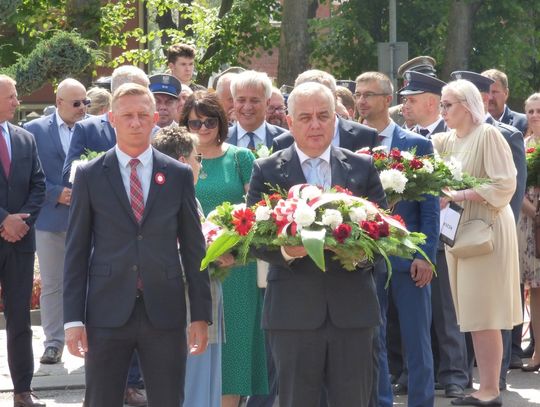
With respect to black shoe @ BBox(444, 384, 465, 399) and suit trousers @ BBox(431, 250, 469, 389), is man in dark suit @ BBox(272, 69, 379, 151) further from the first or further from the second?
black shoe @ BBox(444, 384, 465, 399)

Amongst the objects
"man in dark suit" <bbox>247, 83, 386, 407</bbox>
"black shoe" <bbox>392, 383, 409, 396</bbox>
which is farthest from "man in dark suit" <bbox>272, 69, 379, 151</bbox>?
"black shoe" <bbox>392, 383, 409, 396</bbox>

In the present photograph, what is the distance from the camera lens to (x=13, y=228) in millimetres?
9672

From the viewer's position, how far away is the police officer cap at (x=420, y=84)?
10.5 m

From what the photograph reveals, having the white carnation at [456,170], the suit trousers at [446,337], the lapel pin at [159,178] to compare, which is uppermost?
the white carnation at [456,170]

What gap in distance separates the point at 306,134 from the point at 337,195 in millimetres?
525

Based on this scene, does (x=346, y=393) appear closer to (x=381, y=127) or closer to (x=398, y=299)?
(x=398, y=299)

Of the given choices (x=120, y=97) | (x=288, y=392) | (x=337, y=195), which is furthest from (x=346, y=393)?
(x=120, y=97)

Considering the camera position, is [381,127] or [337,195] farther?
[381,127]

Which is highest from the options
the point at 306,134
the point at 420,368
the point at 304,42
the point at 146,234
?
A: the point at 304,42

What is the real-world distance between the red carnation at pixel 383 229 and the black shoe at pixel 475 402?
3598 millimetres

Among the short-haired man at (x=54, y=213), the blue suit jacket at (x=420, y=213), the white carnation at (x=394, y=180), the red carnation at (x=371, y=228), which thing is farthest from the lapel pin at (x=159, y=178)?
the short-haired man at (x=54, y=213)

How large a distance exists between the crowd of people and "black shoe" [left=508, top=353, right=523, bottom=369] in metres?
0.02

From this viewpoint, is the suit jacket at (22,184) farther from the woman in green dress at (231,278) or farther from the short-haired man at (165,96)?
the woman in green dress at (231,278)

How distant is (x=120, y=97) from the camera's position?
6738 millimetres
